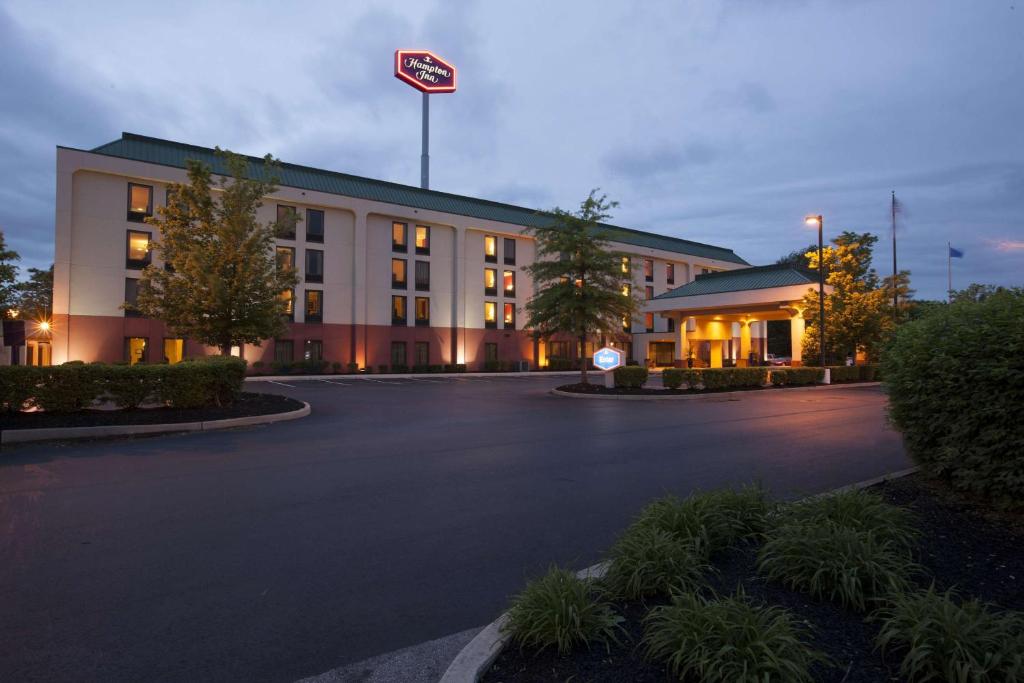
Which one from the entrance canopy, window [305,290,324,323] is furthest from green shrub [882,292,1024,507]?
window [305,290,324,323]

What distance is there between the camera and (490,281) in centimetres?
4684

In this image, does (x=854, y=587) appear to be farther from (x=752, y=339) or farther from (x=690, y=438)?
(x=752, y=339)

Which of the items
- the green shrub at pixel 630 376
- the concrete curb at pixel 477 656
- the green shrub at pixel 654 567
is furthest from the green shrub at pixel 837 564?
the green shrub at pixel 630 376

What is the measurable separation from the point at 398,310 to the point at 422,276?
10.6ft

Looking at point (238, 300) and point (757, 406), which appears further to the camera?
point (757, 406)

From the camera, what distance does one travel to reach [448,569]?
184 inches

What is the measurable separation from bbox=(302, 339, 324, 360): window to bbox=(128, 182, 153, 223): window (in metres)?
11.5

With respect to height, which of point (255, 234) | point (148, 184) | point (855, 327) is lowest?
point (855, 327)

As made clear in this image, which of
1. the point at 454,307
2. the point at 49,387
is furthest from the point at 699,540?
the point at 454,307

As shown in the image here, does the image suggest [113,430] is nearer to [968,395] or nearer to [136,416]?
[136,416]

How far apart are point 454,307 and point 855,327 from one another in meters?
26.6

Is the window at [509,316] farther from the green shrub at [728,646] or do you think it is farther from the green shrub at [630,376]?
the green shrub at [728,646]

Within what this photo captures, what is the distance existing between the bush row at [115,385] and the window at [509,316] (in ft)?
110

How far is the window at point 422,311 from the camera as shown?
42.8 meters
